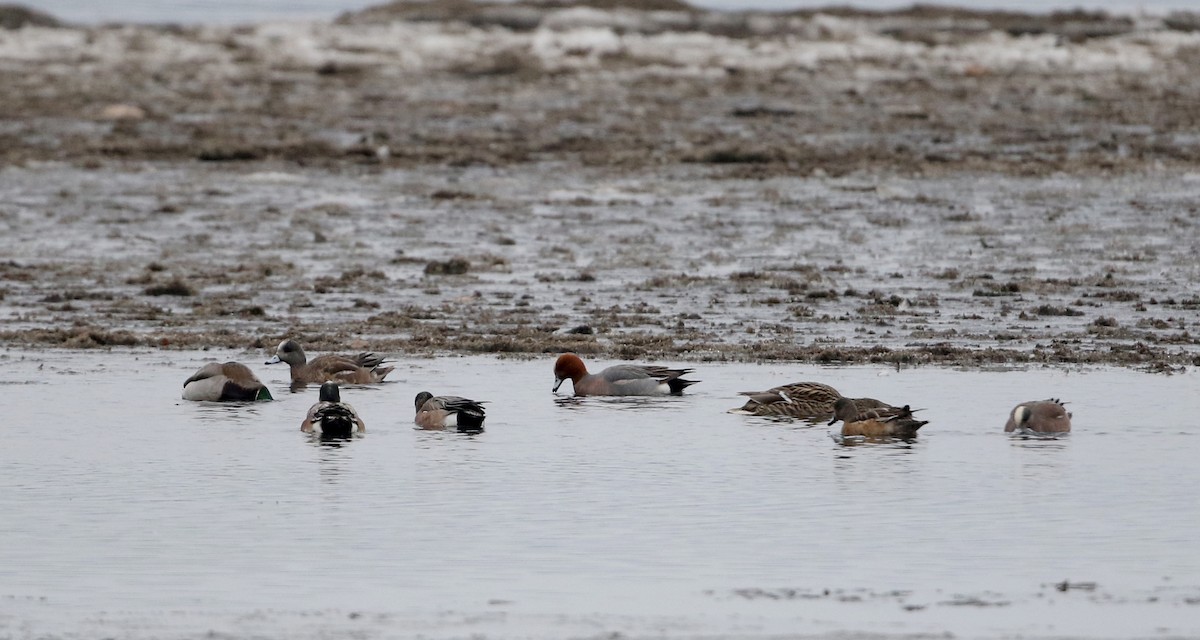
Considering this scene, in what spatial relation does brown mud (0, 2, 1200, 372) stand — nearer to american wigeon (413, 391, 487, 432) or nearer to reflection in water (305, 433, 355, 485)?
american wigeon (413, 391, 487, 432)

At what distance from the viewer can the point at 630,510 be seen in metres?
8.24

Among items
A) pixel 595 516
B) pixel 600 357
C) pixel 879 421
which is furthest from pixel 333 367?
pixel 595 516

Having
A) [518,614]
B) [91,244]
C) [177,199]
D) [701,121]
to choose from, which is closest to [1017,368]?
[518,614]

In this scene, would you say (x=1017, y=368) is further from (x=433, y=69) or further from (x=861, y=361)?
(x=433, y=69)

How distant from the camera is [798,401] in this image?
10875 mm

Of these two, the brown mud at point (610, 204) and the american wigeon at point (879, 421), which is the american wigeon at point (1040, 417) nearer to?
the american wigeon at point (879, 421)

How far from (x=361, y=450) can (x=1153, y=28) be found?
172ft

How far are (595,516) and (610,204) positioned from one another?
14.4 metres

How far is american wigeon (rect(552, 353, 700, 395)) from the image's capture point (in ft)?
37.9

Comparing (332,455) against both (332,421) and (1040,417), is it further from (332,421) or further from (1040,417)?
(1040,417)

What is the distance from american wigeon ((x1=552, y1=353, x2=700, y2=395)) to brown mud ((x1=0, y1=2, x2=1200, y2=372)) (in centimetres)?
152

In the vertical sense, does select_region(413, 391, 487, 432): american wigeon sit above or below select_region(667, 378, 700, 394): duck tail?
below

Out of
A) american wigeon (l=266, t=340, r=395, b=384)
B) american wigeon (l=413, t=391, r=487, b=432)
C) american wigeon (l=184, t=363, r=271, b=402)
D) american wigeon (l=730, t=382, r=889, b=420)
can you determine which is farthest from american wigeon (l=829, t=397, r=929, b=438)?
american wigeon (l=184, t=363, r=271, b=402)

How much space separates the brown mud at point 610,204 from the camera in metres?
14.5
